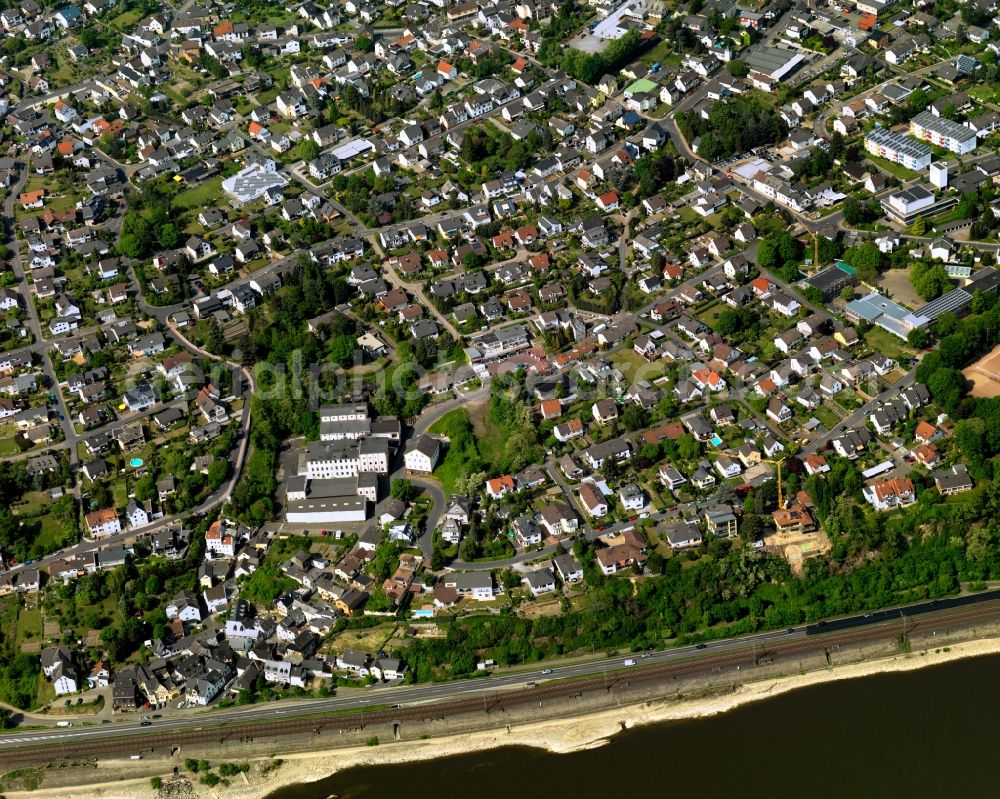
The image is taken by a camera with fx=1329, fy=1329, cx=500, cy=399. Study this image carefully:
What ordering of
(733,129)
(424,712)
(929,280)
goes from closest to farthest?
(424,712)
(929,280)
(733,129)

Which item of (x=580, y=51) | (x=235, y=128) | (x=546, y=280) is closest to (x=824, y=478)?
(x=546, y=280)

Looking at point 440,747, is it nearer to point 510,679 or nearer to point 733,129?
point 510,679

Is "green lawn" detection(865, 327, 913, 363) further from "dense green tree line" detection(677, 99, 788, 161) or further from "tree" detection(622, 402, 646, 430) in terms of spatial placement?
"dense green tree line" detection(677, 99, 788, 161)

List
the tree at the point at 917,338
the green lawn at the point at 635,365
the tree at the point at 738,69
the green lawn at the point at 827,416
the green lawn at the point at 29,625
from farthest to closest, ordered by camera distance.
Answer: the tree at the point at 738,69, the green lawn at the point at 635,365, the tree at the point at 917,338, the green lawn at the point at 827,416, the green lawn at the point at 29,625

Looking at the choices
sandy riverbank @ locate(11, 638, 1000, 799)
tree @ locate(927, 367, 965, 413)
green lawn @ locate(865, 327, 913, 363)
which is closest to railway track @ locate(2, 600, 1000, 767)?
sandy riverbank @ locate(11, 638, 1000, 799)

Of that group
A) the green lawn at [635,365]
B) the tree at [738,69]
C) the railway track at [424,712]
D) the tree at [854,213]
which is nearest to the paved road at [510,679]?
the railway track at [424,712]

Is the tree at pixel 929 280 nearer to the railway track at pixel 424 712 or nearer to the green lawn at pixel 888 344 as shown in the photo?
the green lawn at pixel 888 344

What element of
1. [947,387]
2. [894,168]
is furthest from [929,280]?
[894,168]
